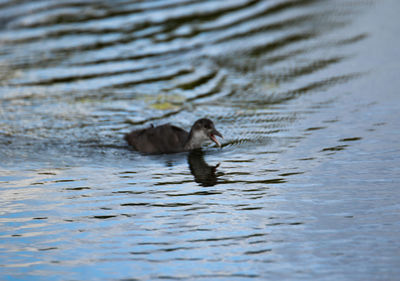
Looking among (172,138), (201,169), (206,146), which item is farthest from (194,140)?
(201,169)

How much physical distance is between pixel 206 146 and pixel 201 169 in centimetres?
167

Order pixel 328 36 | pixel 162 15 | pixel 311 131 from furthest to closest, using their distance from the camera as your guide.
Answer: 1. pixel 162 15
2. pixel 328 36
3. pixel 311 131

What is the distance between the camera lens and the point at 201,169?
1034 centimetres

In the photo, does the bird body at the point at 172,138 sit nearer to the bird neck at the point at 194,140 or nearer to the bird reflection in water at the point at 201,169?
the bird neck at the point at 194,140

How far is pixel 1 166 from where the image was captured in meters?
10.5

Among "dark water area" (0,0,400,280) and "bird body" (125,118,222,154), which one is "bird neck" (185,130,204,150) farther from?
"dark water area" (0,0,400,280)

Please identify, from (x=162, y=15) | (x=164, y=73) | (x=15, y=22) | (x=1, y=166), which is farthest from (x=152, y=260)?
(x=15, y=22)

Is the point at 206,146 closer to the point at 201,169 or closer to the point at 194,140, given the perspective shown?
the point at 194,140

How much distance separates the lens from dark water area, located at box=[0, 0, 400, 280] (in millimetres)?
6895

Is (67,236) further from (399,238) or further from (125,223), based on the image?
(399,238)

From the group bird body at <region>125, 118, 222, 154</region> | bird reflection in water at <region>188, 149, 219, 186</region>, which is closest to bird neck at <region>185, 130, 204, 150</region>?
bird body at <region>125, 118, 222, 154</region>

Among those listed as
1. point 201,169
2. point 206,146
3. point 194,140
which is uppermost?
point 194,140

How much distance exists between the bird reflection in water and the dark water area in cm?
5

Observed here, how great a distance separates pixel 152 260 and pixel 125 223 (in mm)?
1178
